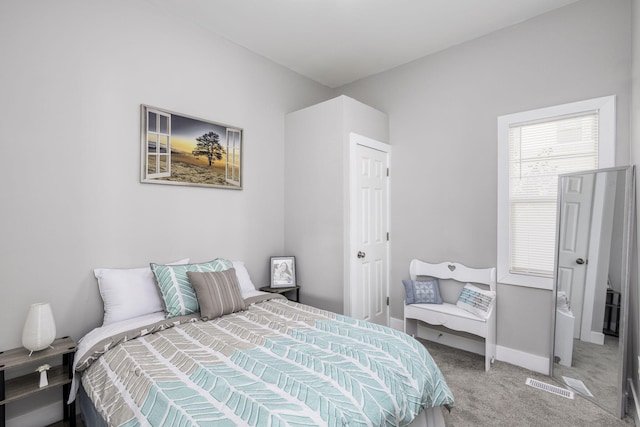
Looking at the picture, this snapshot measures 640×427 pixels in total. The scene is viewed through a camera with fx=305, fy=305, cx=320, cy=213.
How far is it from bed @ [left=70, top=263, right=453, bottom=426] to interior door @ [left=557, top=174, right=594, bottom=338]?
57.6 inches

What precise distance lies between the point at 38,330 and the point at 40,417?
710 millimetres

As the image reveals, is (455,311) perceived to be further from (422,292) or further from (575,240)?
(575,240)

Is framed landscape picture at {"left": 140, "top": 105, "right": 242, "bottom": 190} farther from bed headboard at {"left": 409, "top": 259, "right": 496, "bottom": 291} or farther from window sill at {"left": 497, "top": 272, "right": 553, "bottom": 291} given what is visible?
window sill at {"left": 497, "top": 272, "right": 553, "bottom": 291}

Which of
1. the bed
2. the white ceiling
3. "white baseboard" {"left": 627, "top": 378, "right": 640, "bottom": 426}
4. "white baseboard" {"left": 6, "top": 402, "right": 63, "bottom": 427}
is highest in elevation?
the white ceiling

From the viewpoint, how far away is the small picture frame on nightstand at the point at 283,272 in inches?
129

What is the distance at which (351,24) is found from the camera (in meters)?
2.81

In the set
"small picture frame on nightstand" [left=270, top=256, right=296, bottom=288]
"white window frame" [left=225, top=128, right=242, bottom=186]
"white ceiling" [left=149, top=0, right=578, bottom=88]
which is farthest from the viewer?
"small picture frame on nightstand" [left=270, top=256, right=296, bottom=288]

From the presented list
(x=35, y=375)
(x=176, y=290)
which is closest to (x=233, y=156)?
(x=176, y=290)

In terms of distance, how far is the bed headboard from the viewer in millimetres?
2884

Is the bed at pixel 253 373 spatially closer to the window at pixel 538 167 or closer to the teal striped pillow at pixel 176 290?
the teal striped pillow at pixel 176 290

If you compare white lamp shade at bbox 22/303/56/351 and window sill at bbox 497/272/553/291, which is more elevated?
window sill at bbox 497/272/553/291

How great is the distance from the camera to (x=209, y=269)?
2457mm

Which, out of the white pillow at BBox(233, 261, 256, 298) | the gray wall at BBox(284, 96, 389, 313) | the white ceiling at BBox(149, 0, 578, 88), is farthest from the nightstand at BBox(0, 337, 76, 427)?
the white ceiling at BBox(149, 0, 578, 88)

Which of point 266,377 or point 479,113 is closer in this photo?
point 266,377
